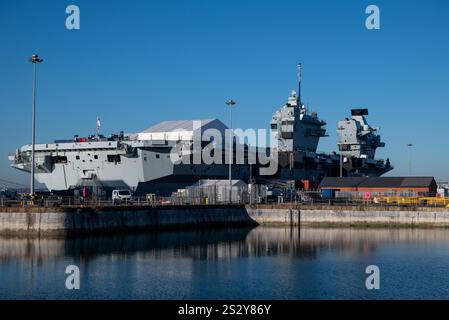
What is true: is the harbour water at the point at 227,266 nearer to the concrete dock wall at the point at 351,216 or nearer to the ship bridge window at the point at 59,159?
the concrete dock wall at the point at 351,216

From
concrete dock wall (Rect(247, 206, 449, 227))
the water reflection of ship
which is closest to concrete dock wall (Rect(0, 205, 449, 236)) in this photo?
concrete dock wall (Rect(247, 206, 449, 227))

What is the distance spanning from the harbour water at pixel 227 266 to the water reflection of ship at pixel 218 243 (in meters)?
0.07

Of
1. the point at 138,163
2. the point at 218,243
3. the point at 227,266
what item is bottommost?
the point at 227,266

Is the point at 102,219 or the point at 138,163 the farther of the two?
the point at 138,163

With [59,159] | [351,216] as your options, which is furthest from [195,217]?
[59,159]

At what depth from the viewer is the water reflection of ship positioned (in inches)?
1556

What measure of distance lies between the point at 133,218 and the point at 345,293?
26930 mm

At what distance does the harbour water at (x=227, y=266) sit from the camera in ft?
91.8

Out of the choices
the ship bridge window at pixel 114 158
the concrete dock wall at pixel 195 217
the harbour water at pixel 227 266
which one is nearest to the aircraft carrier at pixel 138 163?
the ship bridge window at pixel 114 158

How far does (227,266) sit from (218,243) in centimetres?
1174

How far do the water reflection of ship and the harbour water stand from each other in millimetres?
70

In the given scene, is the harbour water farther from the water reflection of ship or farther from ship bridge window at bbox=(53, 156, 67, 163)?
ship bridge window at bbox=(53, 156, 67, 163)

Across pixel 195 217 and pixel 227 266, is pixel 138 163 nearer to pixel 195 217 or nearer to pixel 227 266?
pixel 195 217

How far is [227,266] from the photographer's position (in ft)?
116
